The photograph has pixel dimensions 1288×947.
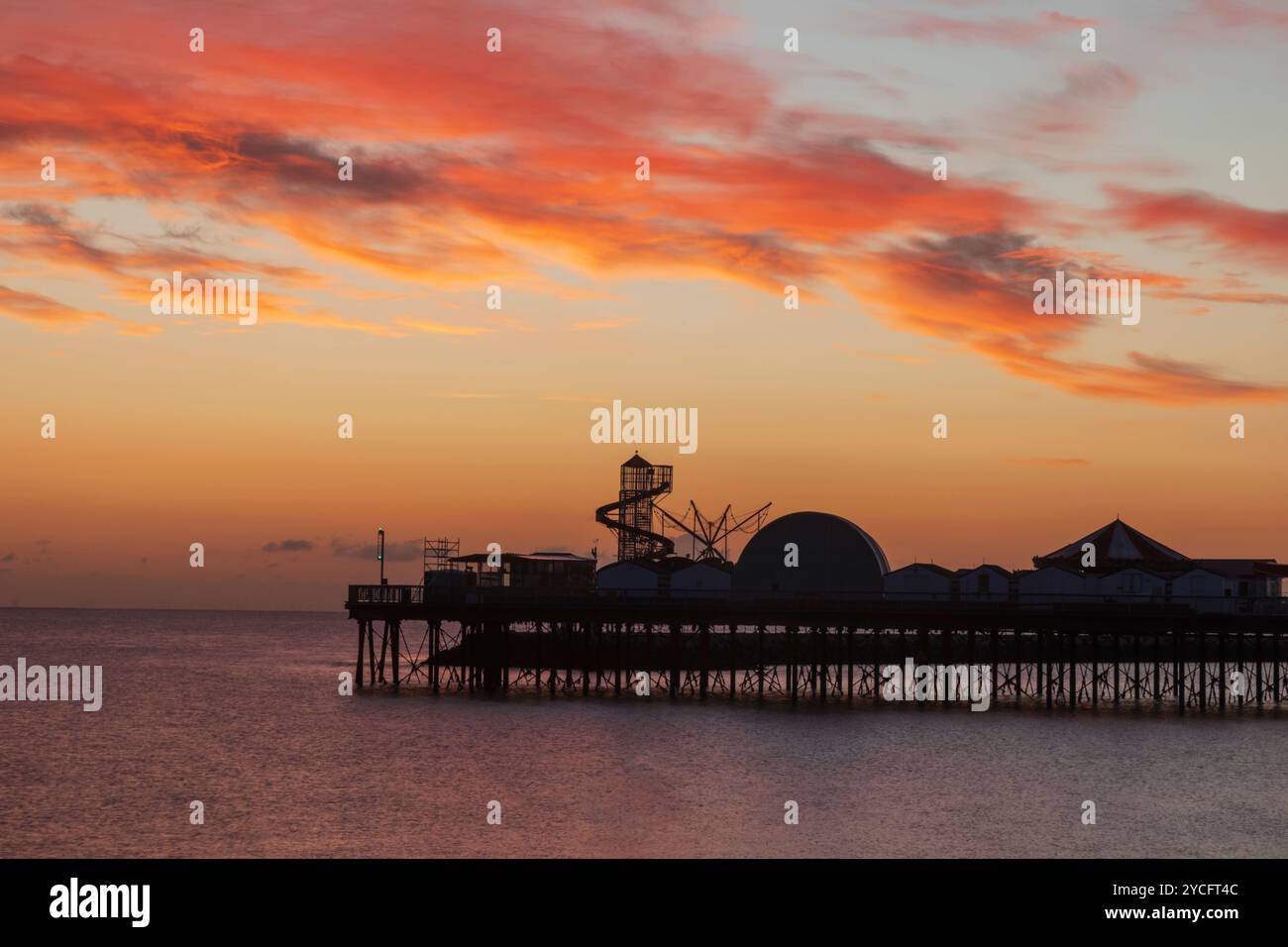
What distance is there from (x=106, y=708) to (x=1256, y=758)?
62631 mm

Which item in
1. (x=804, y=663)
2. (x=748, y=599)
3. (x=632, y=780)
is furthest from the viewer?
(x=804, y=663)

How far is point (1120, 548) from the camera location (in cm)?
10200

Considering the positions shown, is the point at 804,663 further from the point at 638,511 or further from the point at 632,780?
the point at 632,780

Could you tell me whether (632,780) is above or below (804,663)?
above

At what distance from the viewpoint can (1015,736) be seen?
61750mm

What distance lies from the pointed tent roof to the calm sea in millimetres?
27514

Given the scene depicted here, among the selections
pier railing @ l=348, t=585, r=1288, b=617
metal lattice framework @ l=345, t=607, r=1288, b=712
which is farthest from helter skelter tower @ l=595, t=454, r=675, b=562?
pier railing @ l=348, t=585, r=1288, b=617

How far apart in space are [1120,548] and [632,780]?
2557 inches

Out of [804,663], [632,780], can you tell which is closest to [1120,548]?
[804,663]

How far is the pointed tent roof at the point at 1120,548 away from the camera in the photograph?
101 metres

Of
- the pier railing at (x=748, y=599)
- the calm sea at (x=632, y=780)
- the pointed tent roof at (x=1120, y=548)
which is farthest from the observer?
the pointed tent roof at (x=1120, y=548)

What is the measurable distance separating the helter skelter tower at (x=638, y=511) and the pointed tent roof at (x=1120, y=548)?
28689 millimetres

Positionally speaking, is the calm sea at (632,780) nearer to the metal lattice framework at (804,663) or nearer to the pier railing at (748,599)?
the metal lattice framework at (804,663)

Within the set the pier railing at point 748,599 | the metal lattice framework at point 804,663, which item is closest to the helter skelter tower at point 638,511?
the metal lattice framework at point 804,663
